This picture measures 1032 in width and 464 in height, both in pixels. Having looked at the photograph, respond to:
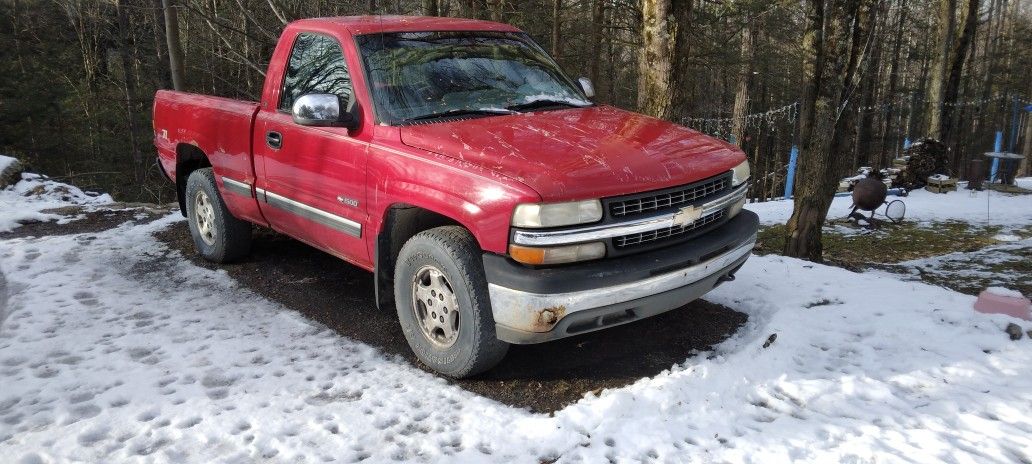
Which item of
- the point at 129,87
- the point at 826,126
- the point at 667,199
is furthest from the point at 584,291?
the point at 129,87

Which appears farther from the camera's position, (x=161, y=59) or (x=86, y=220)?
(x=161, y=59)

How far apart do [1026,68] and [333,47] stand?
44294mm

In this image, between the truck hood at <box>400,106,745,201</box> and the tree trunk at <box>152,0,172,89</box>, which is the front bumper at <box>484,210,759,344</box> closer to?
the truck hood at <box>400,106,745,201</box>

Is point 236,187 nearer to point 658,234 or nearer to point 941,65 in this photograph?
point 658,234

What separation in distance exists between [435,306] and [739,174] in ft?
6.44

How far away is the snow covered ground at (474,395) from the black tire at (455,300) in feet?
0.52

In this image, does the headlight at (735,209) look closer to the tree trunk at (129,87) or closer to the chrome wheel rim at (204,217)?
the chrome wheel rim at (204,217)

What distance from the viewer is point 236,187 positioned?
525cm

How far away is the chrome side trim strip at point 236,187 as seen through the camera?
5113 millimetres

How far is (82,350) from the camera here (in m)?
3.99

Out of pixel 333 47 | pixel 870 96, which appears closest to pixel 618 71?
pixel 870 96

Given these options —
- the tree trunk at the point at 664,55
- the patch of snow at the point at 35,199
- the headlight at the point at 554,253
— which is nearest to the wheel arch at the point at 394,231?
the headlight at the point at 554,253

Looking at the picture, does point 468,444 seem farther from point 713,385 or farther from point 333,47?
point 333,47

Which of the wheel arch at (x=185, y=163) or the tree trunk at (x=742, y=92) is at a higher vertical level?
the tree trunk at (x=742, y=92)
